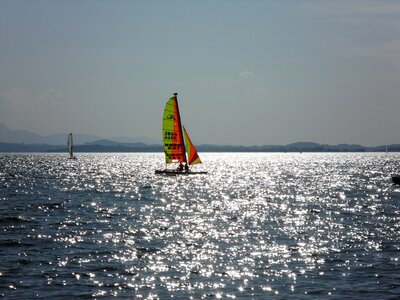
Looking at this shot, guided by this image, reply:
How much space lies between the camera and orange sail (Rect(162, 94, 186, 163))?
92375mm

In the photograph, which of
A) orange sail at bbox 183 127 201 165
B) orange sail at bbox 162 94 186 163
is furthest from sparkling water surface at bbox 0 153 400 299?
orange sail at bbox 183 127 201 165

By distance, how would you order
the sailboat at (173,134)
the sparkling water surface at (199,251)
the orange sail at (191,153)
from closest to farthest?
the sparkling water surface at (199,251) < the sailboat at (173,134) < the orange sail at (191,153)

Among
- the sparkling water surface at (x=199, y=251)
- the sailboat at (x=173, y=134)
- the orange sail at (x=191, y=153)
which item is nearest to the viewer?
the sparkling water surface at (x=199, y=251)

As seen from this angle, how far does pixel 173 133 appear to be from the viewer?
3735 inches

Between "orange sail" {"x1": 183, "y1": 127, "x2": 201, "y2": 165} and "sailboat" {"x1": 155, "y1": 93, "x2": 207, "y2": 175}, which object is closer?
"sailboat" {"x1": 155, "y1": 93, "x2": 207, "y2": 175}

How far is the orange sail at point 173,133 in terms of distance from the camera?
92.4m

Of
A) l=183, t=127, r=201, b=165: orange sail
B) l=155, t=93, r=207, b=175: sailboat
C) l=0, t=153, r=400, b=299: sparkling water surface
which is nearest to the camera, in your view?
l=0, t=153, r=400, b=299: sparkling water surface

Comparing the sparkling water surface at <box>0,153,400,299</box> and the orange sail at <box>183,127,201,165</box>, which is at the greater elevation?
the orange sail at <box>183,127,201,165</box>

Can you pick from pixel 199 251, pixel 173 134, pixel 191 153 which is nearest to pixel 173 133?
pixel 173 134

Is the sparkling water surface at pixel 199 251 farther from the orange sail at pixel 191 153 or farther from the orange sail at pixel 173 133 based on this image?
the orange sail at pixel 191 153

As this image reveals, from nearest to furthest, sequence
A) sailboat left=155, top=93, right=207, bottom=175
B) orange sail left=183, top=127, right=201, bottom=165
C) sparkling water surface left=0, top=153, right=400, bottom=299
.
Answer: sparkling water surface left=0, top=153, right=400, bottom=299
sailboat left=155, top=93, right=207, bottom=175
orange sail left=183, top=127, right=201, bottom=165

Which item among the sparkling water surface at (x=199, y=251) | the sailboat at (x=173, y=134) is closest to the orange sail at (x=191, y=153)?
the sailboat at (x=173, y=134)

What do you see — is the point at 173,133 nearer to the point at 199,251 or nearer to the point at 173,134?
the point at 173,134

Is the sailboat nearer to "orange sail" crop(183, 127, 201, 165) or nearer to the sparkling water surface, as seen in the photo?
"orange sail" crop(183, 127, 201, 165)
